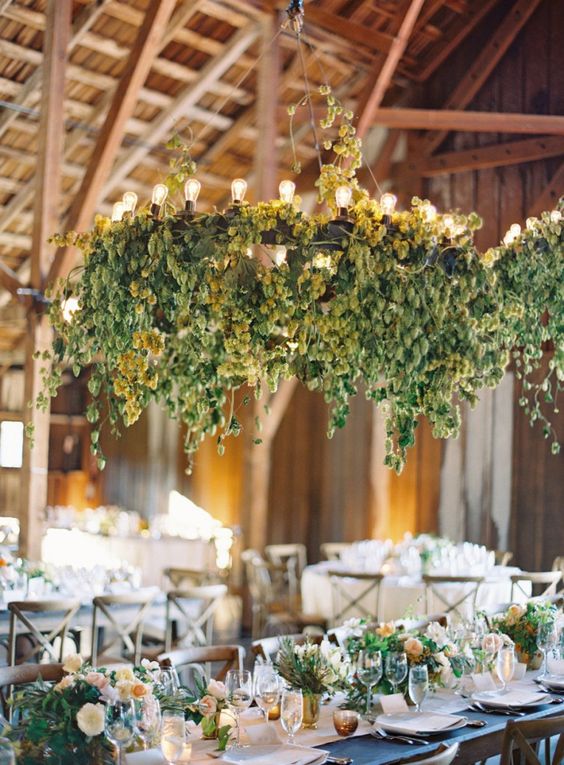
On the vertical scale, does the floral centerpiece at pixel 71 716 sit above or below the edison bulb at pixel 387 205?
below

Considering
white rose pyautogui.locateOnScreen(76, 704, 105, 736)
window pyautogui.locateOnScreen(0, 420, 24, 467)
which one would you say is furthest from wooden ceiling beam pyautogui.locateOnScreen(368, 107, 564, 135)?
window pyautogui.locateOnScreen(0, 420, 24, 467)

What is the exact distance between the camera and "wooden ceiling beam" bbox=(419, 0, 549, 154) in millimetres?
10883

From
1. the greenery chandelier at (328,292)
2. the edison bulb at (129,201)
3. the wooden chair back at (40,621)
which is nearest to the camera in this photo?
the greenery chandelier at (328,292)

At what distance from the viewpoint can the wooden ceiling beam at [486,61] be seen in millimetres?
10883

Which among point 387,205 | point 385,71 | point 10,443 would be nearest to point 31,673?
point 387,205

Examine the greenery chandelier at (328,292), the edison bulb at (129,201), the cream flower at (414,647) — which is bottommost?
the cream flower at (414,647)

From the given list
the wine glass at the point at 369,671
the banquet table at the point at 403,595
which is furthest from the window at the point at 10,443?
the wine glass at the point at 369,671

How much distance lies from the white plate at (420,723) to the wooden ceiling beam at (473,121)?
686 cm

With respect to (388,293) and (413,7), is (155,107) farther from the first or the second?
(388,293)

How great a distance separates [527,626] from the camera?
16.1 feet

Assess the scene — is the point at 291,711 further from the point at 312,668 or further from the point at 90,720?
the point at 90,720

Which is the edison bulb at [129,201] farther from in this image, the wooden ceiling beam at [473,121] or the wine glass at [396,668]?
the wooden ceiling beam at [473,121]

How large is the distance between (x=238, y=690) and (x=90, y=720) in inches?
30.8

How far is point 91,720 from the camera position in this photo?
3.03 m
